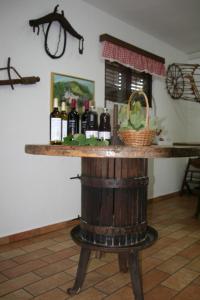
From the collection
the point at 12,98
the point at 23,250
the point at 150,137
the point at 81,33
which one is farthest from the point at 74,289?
the point at 81,33

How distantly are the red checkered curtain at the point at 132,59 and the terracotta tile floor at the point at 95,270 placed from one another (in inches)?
89.8

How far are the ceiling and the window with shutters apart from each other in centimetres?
67

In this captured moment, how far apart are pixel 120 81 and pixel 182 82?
1616 mm

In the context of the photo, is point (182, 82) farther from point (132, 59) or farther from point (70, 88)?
point (70, 88)

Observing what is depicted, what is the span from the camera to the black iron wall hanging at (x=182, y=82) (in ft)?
15.9

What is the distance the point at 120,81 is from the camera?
402cm

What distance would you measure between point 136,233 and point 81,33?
2611mm

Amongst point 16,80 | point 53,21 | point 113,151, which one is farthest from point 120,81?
point 113,151

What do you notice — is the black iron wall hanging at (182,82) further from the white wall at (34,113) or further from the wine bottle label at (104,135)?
the wine bottle label at (104,135)

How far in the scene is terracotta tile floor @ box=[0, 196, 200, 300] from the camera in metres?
1.83

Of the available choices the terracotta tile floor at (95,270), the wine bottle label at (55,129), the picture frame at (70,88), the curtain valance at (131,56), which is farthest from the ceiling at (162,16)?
the terracotta tile floor at (95,270)

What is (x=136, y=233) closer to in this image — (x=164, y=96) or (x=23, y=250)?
(x=23, y=250)

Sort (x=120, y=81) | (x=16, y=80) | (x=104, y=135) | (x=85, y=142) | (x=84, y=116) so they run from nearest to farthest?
(x=85, y=142)
(x=104, y=135)
(x=84, y=116)
(x=16, y=80)
(x=120, y=81)

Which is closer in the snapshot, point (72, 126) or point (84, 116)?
point (72, 126)
